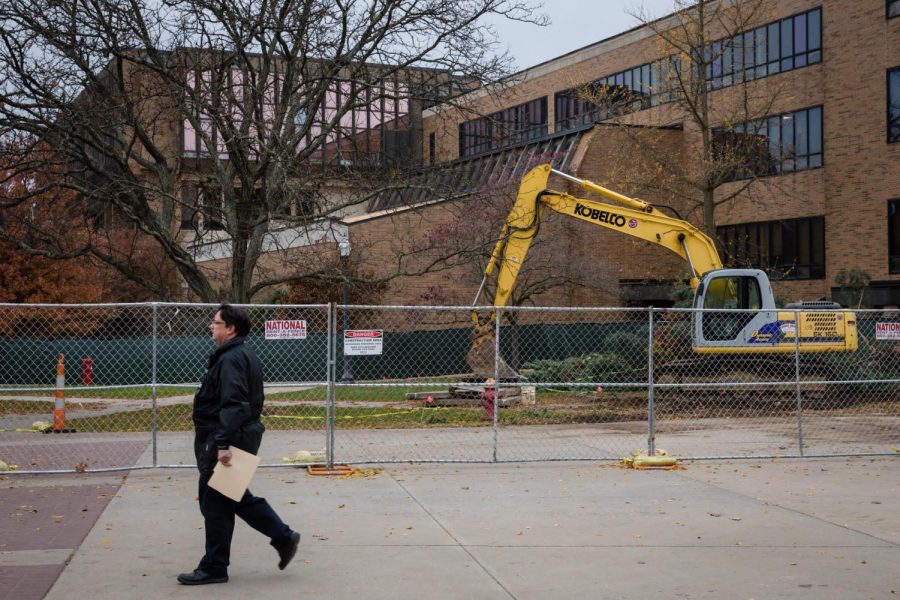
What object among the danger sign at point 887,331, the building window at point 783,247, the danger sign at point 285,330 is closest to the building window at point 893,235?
the building window at point 783,247

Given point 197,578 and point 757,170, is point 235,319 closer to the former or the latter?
point 197,578

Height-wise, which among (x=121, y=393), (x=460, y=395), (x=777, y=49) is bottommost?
(x=121, y=393)

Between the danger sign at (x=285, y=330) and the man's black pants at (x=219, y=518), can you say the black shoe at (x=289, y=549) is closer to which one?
the man's black pants at (x=219, y=518)

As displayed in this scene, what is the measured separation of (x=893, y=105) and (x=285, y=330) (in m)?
30.1

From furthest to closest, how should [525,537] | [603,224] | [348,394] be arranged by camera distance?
[348,394]
[603,224]
[525,537]

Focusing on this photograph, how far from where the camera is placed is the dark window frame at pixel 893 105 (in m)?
35.5

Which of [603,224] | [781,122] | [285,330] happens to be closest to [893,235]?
[781,122]

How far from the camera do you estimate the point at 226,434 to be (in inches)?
269

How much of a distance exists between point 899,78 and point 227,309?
33.7m

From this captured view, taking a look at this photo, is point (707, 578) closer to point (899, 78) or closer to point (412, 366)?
point (412, 366)

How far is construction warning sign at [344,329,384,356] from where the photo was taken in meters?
12.3

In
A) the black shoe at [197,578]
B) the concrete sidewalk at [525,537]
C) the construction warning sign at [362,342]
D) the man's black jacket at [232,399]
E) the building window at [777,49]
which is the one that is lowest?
the concrete sidewalk at [525,537]

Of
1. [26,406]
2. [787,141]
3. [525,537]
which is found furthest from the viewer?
[787,141]

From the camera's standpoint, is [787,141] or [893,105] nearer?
[893,105]
